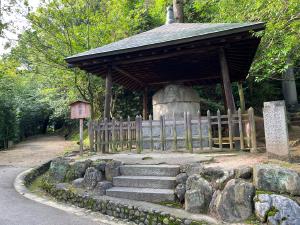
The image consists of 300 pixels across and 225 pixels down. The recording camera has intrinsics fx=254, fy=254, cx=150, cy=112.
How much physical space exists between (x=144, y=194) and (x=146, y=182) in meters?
0.37

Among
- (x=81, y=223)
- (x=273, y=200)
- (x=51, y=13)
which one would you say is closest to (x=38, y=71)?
(x=51, y=13)

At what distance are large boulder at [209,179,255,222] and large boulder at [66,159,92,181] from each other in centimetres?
336

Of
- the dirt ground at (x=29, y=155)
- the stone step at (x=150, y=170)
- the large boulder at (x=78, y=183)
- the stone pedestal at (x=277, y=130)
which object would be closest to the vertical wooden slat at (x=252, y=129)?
the stone pedestal at (x=277, y=130)

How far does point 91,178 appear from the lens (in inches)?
232

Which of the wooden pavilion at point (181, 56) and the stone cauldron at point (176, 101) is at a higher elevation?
the wooden pavilion at point (181, 56)

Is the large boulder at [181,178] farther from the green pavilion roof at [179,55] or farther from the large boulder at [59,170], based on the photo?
the green pavilion roof at [179,55]

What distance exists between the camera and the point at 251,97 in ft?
54.7

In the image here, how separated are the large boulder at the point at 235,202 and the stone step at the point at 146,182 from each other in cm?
114

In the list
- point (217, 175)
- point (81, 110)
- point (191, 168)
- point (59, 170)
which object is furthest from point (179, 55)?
point (59, 170)

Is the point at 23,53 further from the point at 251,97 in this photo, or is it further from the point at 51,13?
the point at 251,97

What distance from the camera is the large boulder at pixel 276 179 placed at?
3811 mm

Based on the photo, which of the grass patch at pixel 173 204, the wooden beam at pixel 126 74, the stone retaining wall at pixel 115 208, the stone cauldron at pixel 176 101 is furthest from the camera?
the stone cauldron at pixel 176 101

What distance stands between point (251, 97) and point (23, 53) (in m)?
13.8

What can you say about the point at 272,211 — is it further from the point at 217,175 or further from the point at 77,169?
the point at 77,169
